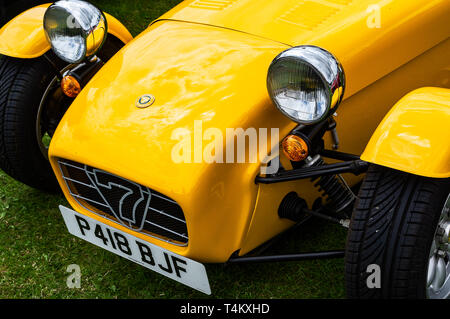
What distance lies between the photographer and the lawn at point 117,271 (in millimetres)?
2783

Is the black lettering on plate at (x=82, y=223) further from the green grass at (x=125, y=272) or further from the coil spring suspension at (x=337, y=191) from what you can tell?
the coil spring suspension at (x=337, y=191)

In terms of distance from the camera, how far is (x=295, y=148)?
2.29 metres

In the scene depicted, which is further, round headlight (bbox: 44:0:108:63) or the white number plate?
round headlight (bbox: 44:0:108:63)

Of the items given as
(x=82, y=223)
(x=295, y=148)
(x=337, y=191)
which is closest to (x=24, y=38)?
(x=82, y=223)

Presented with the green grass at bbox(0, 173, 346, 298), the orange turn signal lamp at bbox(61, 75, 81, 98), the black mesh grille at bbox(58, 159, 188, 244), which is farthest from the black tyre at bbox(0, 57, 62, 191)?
the black mesh grille at bbox(58, 159, 188, 244)

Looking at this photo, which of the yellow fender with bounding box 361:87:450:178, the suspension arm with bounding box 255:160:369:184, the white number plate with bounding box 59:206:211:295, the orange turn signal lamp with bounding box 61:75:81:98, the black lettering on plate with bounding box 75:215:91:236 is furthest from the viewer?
the orange turn signal lamp with bounding box 61:75:81:98

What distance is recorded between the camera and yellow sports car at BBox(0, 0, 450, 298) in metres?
2.13

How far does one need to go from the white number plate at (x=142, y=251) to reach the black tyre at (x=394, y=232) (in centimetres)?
60

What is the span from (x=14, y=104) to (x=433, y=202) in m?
2.10

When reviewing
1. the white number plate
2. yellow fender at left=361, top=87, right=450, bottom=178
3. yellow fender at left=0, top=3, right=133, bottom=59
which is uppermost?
yellow fender at left=0, top=3, right=133, bottom=59

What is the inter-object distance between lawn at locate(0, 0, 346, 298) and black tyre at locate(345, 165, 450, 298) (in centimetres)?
60

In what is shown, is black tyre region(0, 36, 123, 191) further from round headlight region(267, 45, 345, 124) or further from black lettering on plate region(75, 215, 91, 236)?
round headlight region(267, 45, 345, 124)

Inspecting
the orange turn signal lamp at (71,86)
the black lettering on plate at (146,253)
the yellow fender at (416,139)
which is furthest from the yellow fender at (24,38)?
the yellow fender at (416,139)

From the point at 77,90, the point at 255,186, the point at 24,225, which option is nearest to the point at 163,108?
the point at 255,186
